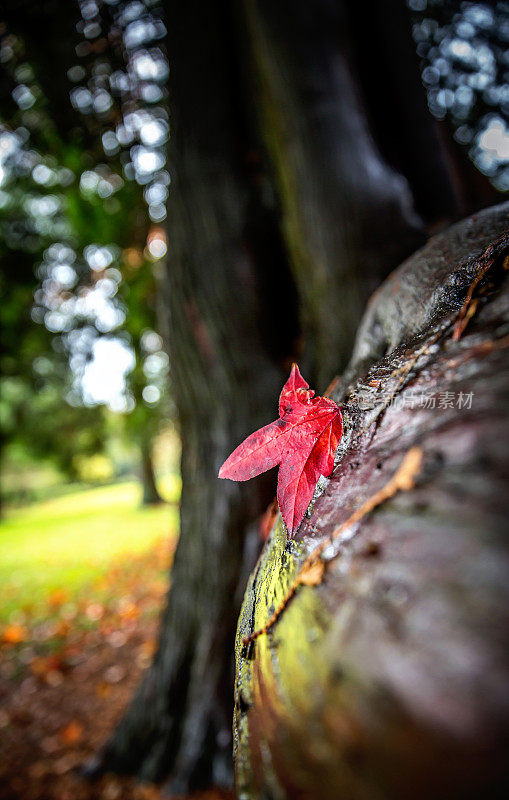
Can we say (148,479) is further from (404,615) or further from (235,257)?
(404,615)

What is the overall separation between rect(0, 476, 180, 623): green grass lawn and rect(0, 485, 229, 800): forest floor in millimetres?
40

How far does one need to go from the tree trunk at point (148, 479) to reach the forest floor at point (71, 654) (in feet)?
14.0

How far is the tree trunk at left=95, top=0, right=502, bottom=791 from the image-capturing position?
6.16 feet

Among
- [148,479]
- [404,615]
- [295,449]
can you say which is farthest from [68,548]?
[404,615]

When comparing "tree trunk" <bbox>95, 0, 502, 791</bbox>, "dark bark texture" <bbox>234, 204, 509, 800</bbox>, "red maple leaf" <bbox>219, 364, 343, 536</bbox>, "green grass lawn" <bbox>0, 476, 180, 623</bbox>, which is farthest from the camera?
"green grass lawn" <bbox>0, 476, 180, 623</bbox>

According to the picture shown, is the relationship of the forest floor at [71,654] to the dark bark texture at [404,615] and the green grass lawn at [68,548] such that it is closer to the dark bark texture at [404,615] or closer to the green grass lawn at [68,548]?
the green grass lawn at [68,548]

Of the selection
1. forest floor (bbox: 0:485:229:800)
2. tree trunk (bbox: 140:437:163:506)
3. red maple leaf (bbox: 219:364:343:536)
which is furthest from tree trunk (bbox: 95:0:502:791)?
tree trunk (bbox: 140:437:163:506)

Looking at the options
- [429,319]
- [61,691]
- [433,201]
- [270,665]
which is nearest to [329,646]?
[270,665]

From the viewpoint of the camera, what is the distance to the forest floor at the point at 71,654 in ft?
9.01

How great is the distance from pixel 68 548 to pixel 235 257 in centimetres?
999

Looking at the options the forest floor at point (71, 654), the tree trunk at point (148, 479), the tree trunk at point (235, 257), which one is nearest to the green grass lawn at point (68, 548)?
the forest floor at point (71, 654)

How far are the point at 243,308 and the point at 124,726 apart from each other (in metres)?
2.66

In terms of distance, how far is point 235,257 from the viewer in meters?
2.18

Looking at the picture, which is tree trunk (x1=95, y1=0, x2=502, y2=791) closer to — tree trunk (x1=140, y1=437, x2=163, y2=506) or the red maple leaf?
the red maple leaf
